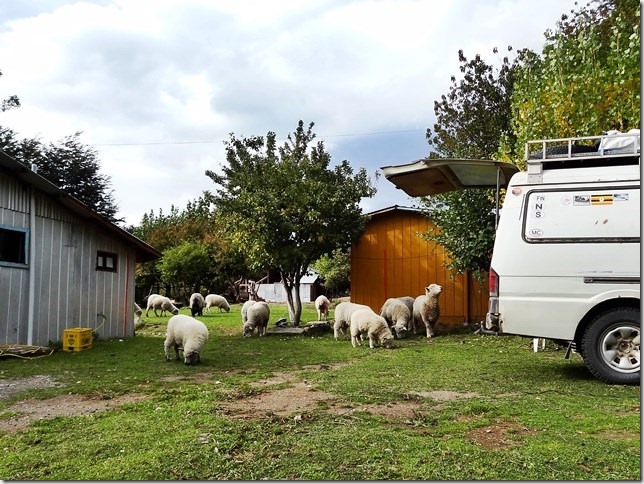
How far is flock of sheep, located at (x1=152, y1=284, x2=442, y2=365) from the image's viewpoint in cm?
998

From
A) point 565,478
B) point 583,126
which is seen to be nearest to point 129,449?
point 565,478

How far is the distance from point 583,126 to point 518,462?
9562 millimetres

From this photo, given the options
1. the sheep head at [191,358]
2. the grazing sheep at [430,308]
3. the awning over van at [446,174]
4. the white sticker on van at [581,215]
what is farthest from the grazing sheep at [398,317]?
the white sticker on van at [581,215]

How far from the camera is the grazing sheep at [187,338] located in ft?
31.8

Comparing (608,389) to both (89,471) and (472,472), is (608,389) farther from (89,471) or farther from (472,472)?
(89,471)

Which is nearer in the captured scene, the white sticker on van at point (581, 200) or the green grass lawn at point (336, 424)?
the green grass lawn at point (336, 424)

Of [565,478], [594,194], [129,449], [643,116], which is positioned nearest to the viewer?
[565,478]

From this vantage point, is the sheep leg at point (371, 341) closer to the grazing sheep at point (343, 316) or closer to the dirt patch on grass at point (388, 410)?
the grazing sheep at point (343, 316)

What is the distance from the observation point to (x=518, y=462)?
12.8 ft

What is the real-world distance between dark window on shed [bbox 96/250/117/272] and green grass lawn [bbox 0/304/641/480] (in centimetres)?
513

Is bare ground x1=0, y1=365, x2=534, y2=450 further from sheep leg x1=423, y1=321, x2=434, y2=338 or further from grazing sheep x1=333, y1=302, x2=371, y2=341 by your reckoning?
sheep leg x1=423, y1=321, x2=434, y2=338

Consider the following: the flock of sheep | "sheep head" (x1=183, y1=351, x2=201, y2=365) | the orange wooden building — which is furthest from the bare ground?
the orange wooden building

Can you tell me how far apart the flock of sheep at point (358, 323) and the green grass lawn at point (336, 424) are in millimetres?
587

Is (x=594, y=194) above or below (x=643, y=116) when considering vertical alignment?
below
